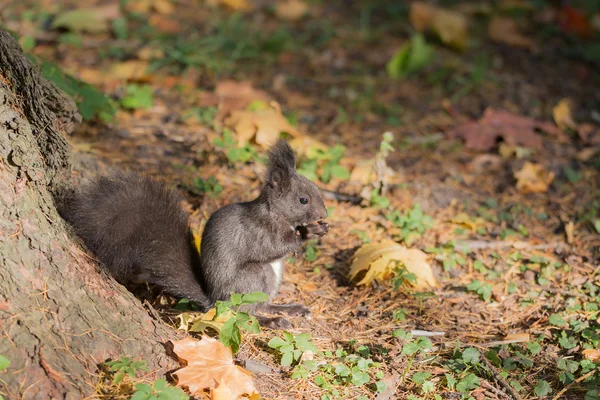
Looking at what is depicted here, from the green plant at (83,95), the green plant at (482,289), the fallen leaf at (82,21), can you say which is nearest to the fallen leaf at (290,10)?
the fallen leaf at (82,21)

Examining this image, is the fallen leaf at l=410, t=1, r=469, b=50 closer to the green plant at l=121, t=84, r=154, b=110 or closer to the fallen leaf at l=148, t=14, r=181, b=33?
the fallen leaf at l=148, t=14, r=181, b=33

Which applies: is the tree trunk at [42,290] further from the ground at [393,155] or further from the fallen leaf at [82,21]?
the fallen leaf at [82,21]

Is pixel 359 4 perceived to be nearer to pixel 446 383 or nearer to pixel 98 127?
pixel 98 127

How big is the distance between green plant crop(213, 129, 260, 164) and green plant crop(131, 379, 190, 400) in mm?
1780

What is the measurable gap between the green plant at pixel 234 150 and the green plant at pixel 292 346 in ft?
4.65

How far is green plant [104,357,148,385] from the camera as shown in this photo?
Answer: 6.64ft

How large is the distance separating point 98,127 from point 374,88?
2157 millimetres

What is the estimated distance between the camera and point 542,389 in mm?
2332

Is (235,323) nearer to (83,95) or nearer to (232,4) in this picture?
(83,95)

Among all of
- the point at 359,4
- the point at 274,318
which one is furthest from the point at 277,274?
the point at 359,4

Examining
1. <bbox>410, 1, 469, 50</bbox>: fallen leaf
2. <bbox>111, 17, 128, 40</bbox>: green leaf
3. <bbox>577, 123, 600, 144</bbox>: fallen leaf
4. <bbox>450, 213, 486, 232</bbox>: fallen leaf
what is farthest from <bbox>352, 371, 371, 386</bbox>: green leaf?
<bbox>410, 1, 469, 50</bbox>: fallen leaf

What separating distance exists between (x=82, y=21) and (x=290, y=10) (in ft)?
6.03

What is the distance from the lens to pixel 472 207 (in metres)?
3.65

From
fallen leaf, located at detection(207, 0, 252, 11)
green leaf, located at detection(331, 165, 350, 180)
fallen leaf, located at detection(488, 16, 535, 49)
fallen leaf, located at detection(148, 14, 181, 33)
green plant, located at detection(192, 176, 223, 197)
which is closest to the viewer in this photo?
green plant, located at detection(192, 176, 223, 197)
